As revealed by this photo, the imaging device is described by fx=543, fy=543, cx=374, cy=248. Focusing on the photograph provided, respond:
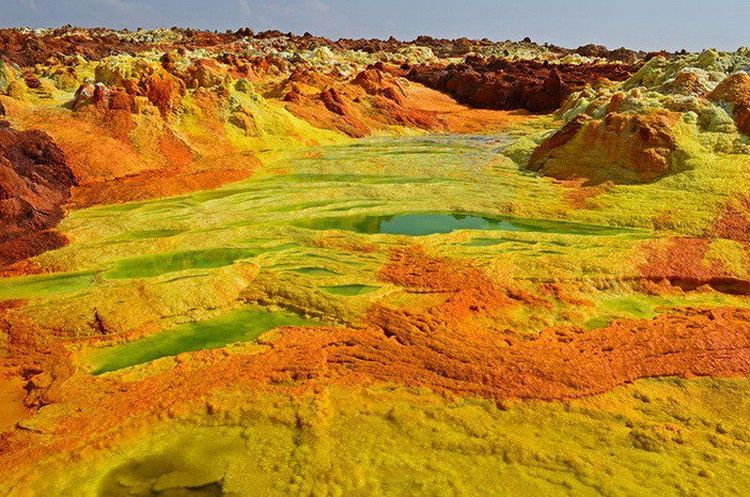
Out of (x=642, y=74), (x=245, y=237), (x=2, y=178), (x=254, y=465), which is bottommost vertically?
(x=254, y=465)

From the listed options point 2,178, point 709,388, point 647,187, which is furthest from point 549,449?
point 2,178

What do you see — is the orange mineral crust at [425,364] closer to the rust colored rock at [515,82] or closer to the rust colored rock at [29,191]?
the rust colored rock at [29,191]

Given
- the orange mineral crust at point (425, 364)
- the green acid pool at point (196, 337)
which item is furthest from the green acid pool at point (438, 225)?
the green acid pool at point (196, 337)

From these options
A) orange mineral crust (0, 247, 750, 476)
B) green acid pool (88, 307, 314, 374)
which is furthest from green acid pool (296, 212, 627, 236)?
green acid pool (88, 307, 314, 374)

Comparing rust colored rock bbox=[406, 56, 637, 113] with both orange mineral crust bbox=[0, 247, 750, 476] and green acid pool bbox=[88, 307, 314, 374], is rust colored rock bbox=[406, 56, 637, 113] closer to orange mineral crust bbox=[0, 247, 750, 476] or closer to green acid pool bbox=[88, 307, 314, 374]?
orange mineral crust bbox=[0, 247, 750, 476]

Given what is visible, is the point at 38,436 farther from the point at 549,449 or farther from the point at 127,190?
the point at 127,190

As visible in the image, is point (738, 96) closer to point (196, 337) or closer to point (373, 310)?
point (373, 310)
